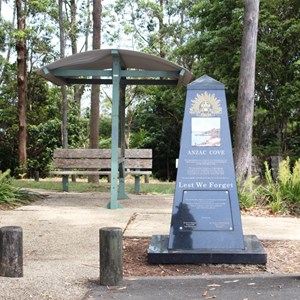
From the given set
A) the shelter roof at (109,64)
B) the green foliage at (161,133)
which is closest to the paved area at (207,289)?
the shelter roof at (109,64)

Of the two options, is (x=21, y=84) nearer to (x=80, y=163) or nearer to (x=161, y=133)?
(x=161, y=133)

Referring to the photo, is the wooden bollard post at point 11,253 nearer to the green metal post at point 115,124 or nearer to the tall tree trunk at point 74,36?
the green metal post at point 115,124

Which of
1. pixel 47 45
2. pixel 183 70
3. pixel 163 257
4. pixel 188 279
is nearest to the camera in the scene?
pixel 188 279

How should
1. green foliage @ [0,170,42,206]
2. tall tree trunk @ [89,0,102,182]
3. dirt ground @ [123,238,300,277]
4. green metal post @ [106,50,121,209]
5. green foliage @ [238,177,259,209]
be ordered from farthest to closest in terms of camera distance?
1. tall tree trunk @ [89,0,102,182]
2. green foliage @ [0,170,42,206]
3. green foliage @ [238,177,259,209]
4. green metal post @ [106,50,121,209]
5. dirt ground @ [123,238,300,277]

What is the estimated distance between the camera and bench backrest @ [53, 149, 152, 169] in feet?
39.5

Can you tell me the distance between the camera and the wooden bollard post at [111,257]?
4574mm

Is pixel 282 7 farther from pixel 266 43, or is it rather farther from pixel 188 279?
pixel 188 279

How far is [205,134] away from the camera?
5.58 metres

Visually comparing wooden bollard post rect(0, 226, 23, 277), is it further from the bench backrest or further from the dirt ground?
the bench backrest

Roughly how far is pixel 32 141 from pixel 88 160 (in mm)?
16858

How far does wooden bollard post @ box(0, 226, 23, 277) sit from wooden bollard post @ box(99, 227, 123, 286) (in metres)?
0.81

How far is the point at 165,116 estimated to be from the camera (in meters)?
29.2

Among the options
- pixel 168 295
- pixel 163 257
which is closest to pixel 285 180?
pixel 163 257

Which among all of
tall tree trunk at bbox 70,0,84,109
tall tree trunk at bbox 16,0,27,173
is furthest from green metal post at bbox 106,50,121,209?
tall tree trunk at bbox 16,0,27,173
